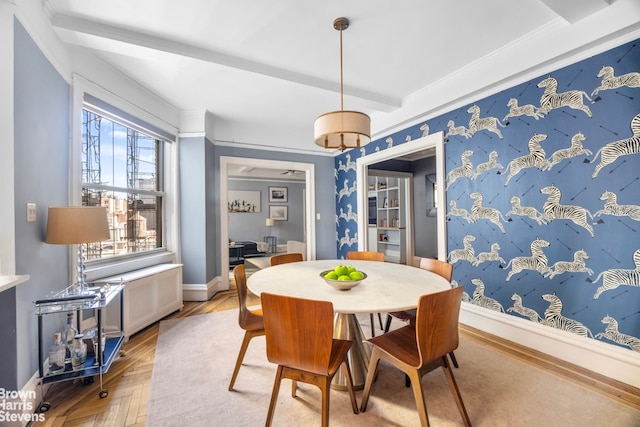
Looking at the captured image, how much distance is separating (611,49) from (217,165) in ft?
13.9

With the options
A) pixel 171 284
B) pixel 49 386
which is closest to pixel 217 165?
pixel 171 284

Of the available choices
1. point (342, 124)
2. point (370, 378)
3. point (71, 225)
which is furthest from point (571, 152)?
point (71, 225)

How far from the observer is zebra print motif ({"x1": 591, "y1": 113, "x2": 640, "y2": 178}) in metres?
1.77

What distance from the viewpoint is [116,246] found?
2885 mm

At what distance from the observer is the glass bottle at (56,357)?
5.70 feet

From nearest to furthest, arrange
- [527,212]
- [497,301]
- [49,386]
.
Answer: [49,386], [527,212], [497,301]

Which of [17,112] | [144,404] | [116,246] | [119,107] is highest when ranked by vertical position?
[119,107]

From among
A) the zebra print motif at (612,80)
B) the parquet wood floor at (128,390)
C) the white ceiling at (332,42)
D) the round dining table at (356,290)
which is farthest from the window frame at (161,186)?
the zebra print motif at (612,80)

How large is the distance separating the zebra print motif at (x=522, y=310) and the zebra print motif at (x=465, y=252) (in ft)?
1.61

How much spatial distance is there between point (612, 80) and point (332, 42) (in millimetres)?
2001

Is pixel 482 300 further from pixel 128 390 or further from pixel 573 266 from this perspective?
pixel 128 390

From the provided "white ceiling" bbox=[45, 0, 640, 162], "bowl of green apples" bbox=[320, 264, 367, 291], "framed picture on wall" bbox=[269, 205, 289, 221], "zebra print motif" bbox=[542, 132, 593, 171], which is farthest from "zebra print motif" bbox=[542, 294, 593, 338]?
"framed picture on wall" bbox=[269, 205, 289, 221]

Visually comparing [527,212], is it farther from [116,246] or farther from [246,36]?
[116,246]

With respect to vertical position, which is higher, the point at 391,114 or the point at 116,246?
the point at 391,114
